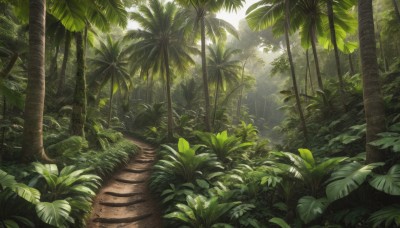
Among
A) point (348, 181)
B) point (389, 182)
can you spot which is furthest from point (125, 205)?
point (389, 182)

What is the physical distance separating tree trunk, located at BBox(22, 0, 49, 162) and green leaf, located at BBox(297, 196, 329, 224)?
5608 mm

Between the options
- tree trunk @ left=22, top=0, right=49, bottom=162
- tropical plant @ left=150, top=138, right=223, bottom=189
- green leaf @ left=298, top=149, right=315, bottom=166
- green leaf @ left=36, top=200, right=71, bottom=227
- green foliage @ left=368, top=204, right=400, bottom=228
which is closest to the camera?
green foliage @ left=368, top=204, right=400, bottom=228

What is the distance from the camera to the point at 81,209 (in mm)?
4699

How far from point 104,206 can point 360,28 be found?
6.70 meters

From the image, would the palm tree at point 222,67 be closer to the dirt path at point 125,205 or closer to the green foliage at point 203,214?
the dirt path at point 125,205

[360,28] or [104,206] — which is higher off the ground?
[360,28]

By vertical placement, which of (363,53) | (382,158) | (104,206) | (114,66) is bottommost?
(104,206)

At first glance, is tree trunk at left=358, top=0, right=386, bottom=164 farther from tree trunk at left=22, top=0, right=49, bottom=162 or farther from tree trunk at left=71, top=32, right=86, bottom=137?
tree trunk at left=71, top=32, right=86, bottom=137

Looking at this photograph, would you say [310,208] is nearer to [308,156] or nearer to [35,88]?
[308,156]

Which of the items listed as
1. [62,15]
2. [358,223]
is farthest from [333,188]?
[62,15]

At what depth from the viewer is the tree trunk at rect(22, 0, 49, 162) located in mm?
5523

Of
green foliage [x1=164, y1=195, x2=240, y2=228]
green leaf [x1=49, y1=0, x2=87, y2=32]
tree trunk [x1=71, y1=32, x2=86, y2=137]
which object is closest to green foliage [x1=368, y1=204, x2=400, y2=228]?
green foliage [x1=164, y1=195, x2=240, y2=228]

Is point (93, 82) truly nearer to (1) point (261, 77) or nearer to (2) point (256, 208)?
(2) point (256, 208)

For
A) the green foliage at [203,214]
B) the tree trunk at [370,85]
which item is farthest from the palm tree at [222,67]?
the green foliage at [203,214]
